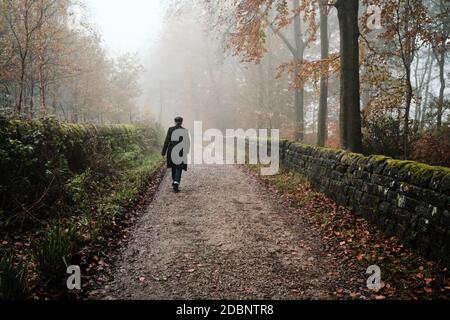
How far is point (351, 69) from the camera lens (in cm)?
858

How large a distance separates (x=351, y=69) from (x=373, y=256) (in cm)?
546

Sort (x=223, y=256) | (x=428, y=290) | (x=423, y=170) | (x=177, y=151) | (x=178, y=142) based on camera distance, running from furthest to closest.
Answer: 1. (x=178, y=142)
2. (x=177, y=151)
3. (x=223, y=256)
4. (x=423, y=170)
5. (x=428, y=290)

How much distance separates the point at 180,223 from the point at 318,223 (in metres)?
2.74

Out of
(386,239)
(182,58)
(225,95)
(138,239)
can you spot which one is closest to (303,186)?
(386,239)

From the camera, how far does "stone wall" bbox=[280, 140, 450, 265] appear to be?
4258 millimetres

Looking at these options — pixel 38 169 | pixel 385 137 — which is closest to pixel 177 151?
pixel 38 169

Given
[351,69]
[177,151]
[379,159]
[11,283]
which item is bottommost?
[11,283]

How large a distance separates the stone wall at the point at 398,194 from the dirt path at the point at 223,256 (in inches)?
44.0

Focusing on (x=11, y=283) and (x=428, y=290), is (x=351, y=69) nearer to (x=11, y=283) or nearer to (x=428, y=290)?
(x=428, y=290)

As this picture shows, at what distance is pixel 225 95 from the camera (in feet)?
133

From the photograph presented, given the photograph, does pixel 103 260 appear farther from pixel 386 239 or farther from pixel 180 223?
pixel 386 239

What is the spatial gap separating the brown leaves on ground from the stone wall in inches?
6.4

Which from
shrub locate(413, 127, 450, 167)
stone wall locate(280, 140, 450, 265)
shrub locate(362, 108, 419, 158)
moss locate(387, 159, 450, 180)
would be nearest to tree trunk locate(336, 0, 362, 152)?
stone wall locate(280, 140, 450, 265)
